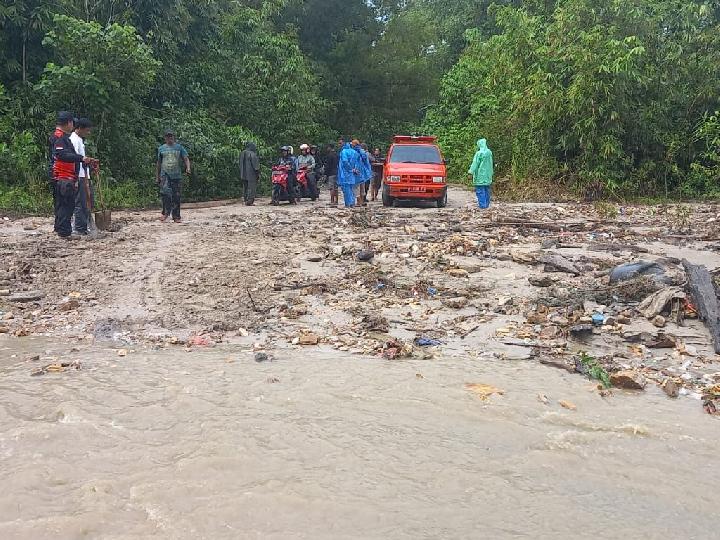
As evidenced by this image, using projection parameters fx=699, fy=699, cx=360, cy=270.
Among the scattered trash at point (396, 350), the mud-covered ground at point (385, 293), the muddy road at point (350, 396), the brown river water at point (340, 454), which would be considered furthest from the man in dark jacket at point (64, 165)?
the scattered trash at point (396, 350)

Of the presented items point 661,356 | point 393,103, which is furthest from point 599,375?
point 393,103

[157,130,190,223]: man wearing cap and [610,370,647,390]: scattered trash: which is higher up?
[157,130,190,223]: man wearing cap

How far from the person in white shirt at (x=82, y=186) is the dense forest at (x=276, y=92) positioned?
4.10 m

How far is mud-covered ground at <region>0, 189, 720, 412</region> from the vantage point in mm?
5809

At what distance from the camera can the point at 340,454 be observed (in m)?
3.92

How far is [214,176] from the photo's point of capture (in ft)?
59.5

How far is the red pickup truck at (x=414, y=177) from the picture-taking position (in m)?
16.1

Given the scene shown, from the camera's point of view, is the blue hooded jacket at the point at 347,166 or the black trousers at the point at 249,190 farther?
the black trousers at the point at 249,190

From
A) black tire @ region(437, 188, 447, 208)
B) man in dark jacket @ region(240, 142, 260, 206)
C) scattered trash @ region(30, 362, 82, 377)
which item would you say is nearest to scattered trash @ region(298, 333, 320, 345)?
scattered trash @ region(30, 362, 82, 377)

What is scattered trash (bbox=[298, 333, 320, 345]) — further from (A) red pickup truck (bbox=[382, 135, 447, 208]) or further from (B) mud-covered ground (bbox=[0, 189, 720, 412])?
(A) red pickup truck (bbox=[382, 135, 447, 208])

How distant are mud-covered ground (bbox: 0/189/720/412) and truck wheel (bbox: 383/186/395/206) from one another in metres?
4.63

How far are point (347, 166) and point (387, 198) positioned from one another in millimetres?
1415

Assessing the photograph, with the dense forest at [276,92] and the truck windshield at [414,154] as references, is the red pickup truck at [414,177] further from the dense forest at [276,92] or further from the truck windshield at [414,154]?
the dense forest at [276,92]

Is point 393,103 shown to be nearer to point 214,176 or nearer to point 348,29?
point 348,29
